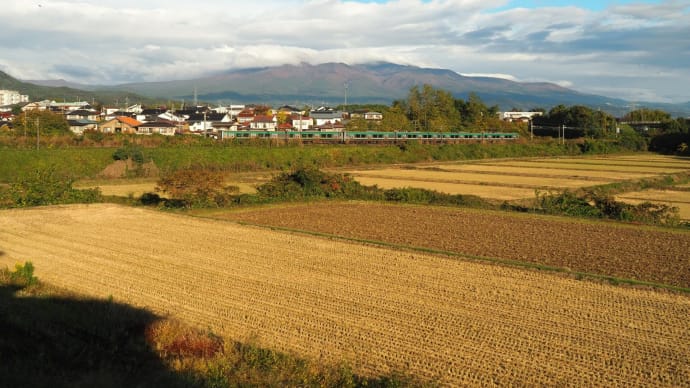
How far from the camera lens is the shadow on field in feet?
23.1

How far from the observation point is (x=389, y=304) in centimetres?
1102

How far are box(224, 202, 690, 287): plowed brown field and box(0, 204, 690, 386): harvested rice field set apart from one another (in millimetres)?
1667

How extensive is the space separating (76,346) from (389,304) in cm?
503

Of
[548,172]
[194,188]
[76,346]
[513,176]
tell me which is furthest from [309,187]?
[548,172]

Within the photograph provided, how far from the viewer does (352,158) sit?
49.5m

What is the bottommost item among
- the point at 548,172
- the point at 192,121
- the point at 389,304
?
the point at 389,304

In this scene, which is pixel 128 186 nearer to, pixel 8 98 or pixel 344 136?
pixel 344 136

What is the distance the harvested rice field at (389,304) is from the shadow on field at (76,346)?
1.17 meters

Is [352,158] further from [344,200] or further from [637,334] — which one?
[637,334]

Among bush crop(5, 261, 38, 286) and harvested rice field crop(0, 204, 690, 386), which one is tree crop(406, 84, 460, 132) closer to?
harvested rice field crop(0, 204, 690, 386)

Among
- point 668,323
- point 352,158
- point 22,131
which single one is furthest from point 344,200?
point 22,131

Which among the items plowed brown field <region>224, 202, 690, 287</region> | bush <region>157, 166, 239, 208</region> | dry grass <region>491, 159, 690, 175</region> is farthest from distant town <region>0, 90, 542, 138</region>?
plowed brown field <region>224, 202, 690, 287</region>

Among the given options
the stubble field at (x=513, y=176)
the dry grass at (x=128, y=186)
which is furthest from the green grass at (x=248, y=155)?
the stubble field at (x=513, y=176)

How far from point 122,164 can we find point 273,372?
34142 millimetres
